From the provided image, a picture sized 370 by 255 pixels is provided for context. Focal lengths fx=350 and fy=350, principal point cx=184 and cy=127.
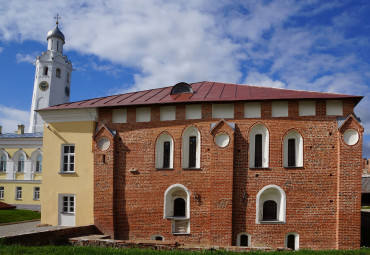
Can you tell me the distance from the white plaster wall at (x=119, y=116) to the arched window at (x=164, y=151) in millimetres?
2089

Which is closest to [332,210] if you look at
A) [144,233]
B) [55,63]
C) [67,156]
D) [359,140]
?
[359,140]

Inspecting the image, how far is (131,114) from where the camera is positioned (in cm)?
1708

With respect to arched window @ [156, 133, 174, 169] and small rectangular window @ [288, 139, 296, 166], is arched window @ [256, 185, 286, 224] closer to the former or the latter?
small rectangular window @ [288, 139, 296, 166]

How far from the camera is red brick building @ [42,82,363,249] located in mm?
14789

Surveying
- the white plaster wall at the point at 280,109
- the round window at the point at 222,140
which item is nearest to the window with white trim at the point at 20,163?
the round window at the point at 222,140

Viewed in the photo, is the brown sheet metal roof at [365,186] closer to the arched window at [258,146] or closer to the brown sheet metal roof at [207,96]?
the brown sheet metal roof at [207,96]

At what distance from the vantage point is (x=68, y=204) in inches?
695

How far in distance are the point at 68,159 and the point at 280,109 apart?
35.4 ft

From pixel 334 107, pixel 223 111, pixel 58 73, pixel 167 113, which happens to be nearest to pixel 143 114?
pixel 167 113

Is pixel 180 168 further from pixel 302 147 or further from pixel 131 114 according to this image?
pixel 302 147

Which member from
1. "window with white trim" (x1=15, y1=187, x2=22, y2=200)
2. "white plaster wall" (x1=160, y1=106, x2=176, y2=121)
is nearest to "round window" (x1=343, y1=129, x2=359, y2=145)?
"white plaster wall" (x1=160, y1=106, x2=176, y2=121)

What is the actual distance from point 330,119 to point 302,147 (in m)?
1.69

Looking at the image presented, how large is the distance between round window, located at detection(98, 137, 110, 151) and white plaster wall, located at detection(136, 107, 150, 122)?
1841 mm

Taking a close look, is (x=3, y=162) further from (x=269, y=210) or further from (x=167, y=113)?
(x=269, y=210)
